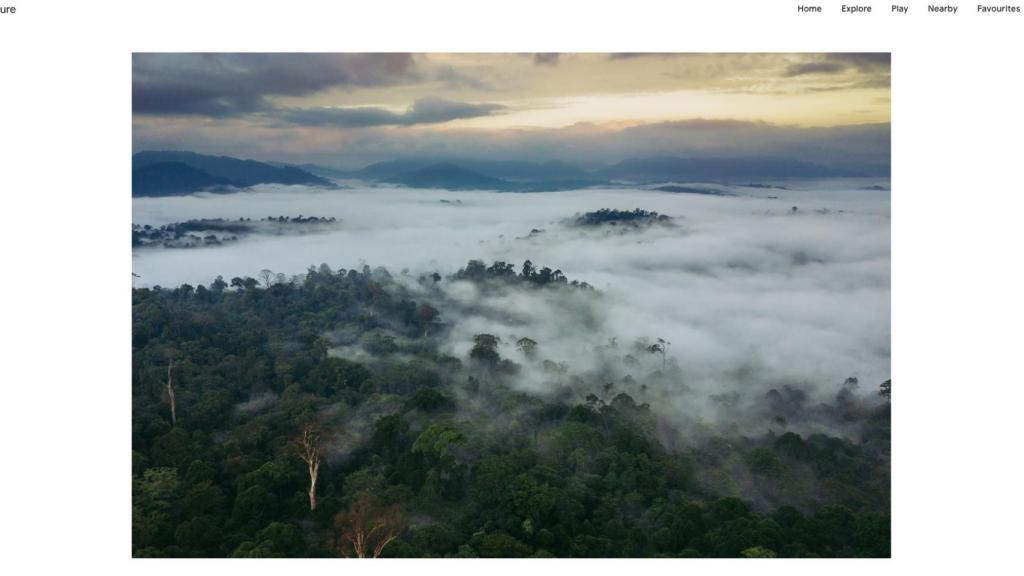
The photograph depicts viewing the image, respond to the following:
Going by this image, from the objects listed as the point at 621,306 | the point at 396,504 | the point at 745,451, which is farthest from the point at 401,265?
the point at 745,451

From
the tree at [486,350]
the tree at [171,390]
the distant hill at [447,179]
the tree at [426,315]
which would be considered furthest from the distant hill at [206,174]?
the tree at [486,350]

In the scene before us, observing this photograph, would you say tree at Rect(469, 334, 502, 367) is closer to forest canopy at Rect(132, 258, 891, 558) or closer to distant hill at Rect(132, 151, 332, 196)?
forest canopy at Rect(132, 258, 891, 558)

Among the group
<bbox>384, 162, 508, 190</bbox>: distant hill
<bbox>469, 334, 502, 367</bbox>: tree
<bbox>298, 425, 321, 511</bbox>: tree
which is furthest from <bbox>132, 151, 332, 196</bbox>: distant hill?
<bbox>298, 425, 321, 511</bbox>: tree

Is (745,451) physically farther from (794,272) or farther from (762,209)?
(762,209)

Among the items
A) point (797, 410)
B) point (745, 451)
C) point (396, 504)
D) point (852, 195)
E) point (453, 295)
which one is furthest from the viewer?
point (453, 295)

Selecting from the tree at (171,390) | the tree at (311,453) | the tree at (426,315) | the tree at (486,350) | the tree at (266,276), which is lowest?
the tree at (311,453)

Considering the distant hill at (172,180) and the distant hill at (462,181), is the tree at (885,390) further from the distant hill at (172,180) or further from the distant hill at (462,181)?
the distant hill at (172,180)
